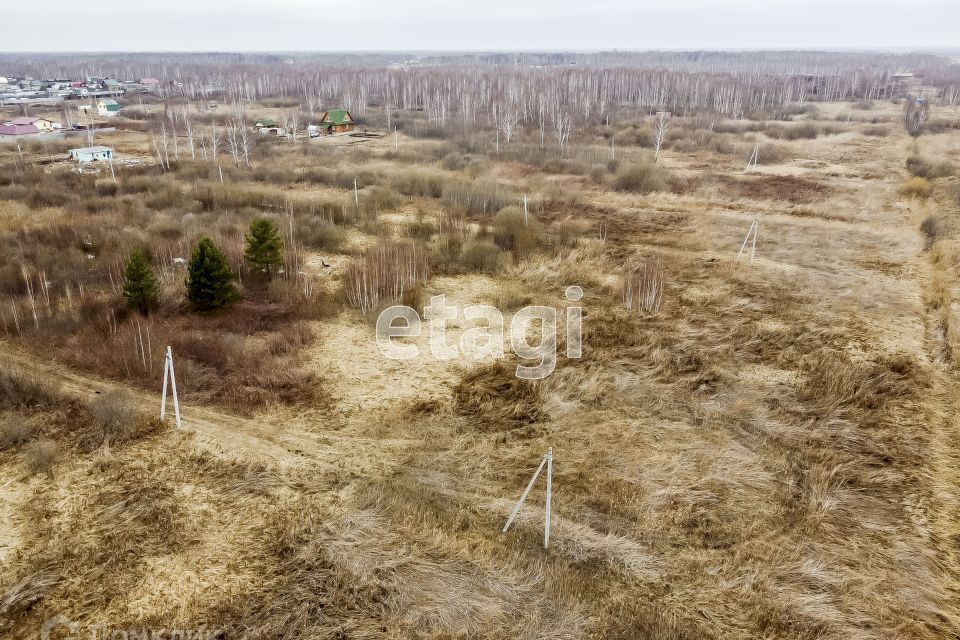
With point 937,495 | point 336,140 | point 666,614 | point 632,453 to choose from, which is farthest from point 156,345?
point 336,140

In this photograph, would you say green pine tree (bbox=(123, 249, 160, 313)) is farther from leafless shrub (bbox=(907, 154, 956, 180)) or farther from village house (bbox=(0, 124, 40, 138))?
village house (bbox=(0, 124, 40, 138))

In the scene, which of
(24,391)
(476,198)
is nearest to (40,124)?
(476,198)

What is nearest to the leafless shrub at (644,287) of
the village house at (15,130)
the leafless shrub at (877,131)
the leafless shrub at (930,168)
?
the leafless shrub at (930,168)

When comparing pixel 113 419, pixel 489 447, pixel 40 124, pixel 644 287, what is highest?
pixel 40 124

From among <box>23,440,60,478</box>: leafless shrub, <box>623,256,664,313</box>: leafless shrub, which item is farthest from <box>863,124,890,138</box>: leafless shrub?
<box>23,440,60,478</box>: leafless shrub

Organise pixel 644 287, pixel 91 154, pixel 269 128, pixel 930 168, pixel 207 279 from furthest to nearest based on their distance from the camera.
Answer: pixel 269 128 < pixel 91 154 < pixel 930 168 < pixel 644 287 < pixel 207 279

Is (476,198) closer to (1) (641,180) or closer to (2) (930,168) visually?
(1) (641,180)

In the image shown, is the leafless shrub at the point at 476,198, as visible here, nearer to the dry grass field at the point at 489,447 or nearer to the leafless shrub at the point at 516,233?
the leafless shrub at the point at 516,233
